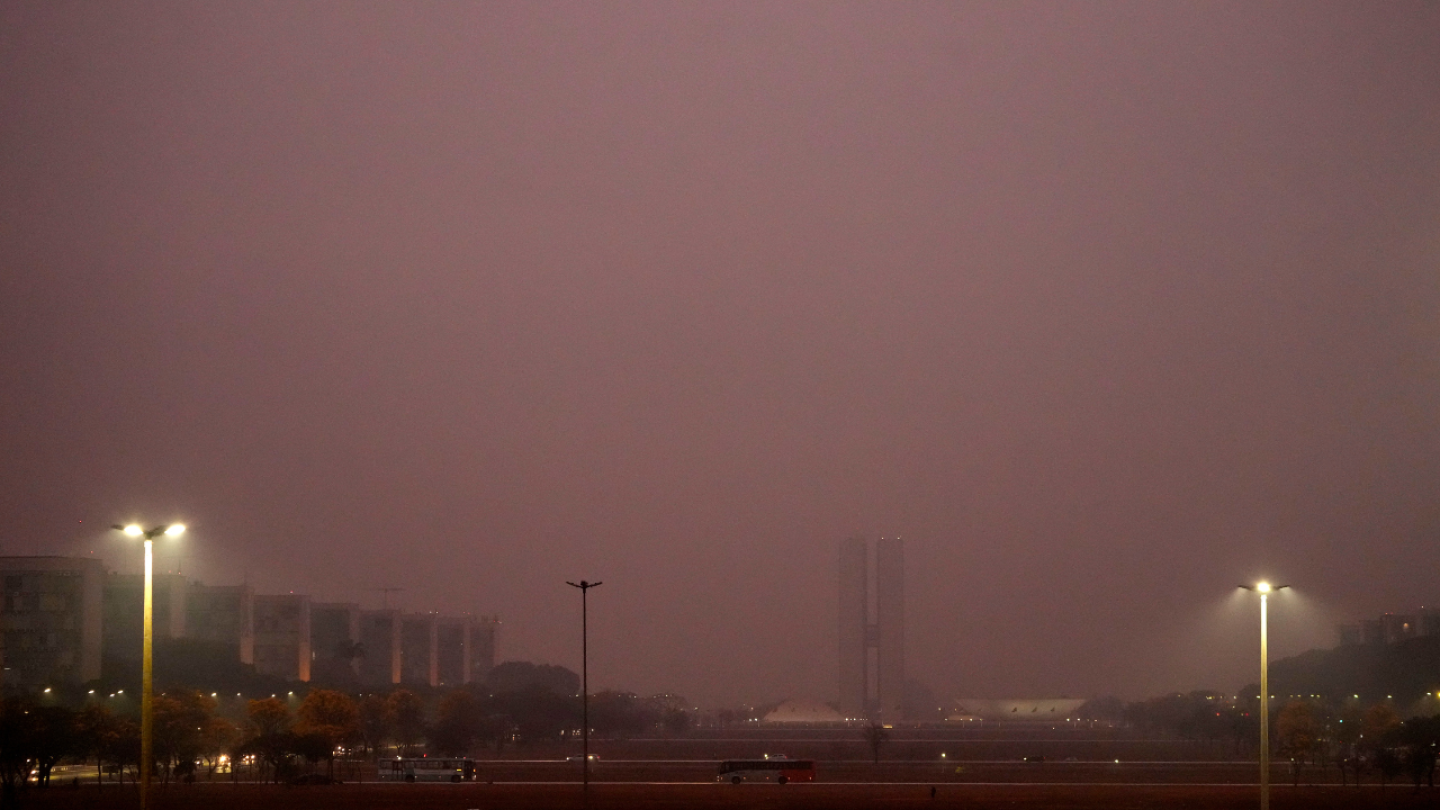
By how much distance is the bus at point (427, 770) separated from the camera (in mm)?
70812

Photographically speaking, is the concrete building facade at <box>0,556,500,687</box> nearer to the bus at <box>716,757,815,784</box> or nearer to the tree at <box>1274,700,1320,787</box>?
the bus at <box>716,757,815,784</box>

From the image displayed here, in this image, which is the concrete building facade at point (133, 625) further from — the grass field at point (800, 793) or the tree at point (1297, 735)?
the tree at point (1297, 735)

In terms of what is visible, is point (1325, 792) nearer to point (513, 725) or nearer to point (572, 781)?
point (572, 781)

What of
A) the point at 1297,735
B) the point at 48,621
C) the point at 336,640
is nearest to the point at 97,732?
the point at 1297,735

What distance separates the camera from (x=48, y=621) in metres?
118

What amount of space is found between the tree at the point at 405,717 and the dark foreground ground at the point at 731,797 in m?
41.7

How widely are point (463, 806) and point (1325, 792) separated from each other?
3602 cm

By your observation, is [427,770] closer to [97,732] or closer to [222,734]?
[222,734]

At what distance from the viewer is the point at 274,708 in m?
78.6

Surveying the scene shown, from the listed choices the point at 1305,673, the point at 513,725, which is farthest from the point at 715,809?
the point at 1305,673

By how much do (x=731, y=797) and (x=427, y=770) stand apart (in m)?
20.7

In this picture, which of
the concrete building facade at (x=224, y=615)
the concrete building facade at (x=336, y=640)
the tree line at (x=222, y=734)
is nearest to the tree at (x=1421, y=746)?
the tree line at (x=222, y=734)

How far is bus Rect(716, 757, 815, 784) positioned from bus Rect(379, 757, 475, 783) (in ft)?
41.8

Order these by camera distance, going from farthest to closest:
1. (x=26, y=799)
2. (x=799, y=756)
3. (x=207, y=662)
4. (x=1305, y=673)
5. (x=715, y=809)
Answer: (x=1305, y=673) → (x=207, y=662) → (x=799, y=756) → (x=26, y=799) → (x=715, y=809)
